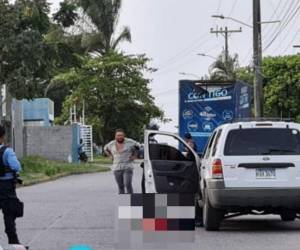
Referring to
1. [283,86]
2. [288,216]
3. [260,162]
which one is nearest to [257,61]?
[288,216]

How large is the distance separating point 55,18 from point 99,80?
28.9 m

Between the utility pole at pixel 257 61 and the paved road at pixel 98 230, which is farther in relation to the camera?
the utility pole at pixel 257 61

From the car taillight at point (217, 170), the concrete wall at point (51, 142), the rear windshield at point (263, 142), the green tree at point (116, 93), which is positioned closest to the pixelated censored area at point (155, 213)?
the car taillight at point (217, 170)

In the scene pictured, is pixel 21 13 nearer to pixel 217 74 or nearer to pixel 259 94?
pixel 259 94

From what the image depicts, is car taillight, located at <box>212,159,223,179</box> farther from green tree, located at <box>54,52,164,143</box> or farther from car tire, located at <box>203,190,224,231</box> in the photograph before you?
green tree, located at <box>54,52,164,143</box>

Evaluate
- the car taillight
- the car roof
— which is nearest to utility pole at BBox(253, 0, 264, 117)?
the car roof

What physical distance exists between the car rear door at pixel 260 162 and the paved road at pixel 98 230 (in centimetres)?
88

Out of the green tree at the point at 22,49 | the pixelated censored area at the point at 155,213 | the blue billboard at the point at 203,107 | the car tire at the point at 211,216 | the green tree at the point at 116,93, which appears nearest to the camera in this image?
the pixelated censored area at the point at 155,213

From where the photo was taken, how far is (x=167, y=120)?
7494 centimetres

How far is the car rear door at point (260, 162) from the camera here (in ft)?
45.4

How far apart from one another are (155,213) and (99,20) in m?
56.1

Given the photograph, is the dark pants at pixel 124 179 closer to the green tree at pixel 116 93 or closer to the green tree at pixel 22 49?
the green tree at pixel 22 49

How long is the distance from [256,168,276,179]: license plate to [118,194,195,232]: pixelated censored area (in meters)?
4.44

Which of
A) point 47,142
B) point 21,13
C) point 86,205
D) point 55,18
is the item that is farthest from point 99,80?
point 86,205
